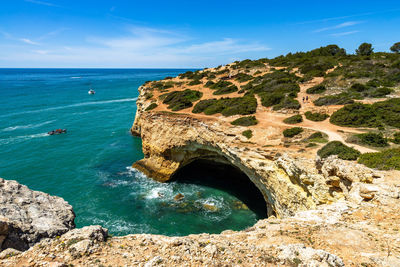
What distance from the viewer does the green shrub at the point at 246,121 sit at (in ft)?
75.0

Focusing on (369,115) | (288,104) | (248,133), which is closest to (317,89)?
(288,104)

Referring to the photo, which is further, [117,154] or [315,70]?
[315,70]

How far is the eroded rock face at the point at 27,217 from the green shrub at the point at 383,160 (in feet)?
54.5

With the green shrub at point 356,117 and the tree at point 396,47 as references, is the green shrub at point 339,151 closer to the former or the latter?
the green shrub at point 356,117

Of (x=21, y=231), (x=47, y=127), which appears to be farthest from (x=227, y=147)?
(x=47, y=127)

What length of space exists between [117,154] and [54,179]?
32.1ft

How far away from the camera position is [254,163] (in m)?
18.0

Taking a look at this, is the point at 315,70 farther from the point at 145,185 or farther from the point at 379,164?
the point at 145,185

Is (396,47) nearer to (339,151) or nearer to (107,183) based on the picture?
(339,151)

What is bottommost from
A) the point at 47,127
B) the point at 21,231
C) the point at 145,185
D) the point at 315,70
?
the point at 145,185

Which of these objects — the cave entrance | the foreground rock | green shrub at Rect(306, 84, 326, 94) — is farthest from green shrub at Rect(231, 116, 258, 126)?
the foreground rock

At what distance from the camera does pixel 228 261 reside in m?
6.75

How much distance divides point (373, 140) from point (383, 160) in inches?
163

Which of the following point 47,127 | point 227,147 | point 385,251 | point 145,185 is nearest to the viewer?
point 385,251
